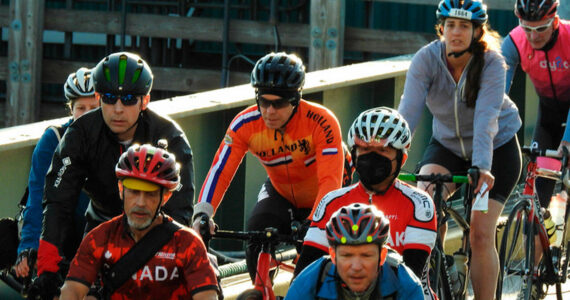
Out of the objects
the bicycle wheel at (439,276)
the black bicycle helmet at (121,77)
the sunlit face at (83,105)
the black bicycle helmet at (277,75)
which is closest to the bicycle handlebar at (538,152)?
the bicycle wheel at (439,276)

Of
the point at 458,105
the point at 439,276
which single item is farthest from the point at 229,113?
the point at 439,276

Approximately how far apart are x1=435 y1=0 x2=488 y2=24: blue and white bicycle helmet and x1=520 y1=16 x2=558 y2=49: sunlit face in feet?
3.21

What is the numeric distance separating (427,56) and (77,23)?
972 cm

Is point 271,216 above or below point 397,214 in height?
below

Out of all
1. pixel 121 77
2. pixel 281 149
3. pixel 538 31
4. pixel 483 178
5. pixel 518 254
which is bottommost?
pixel 518 254

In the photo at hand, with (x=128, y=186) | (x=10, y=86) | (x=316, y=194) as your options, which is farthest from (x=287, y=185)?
(x=10, y=86)

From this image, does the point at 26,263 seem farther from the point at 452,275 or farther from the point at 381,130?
the point at 452,275

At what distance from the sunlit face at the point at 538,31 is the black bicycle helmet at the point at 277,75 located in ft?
6.49

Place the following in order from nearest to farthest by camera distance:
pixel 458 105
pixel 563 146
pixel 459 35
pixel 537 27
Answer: pixel 459 35, pixel 458 105, pixel 537 27, pixel 563 146

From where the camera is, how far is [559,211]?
1027cm

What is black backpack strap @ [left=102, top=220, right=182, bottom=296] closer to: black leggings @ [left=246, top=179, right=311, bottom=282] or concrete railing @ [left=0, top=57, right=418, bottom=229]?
black leggings @ [left=246, top=179, right=311, bottom=282]

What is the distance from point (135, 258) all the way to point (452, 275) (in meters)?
2.55

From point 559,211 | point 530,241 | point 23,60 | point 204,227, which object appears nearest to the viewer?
point 204,227

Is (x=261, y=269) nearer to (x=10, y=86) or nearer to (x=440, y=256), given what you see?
(x=440, y=256)
